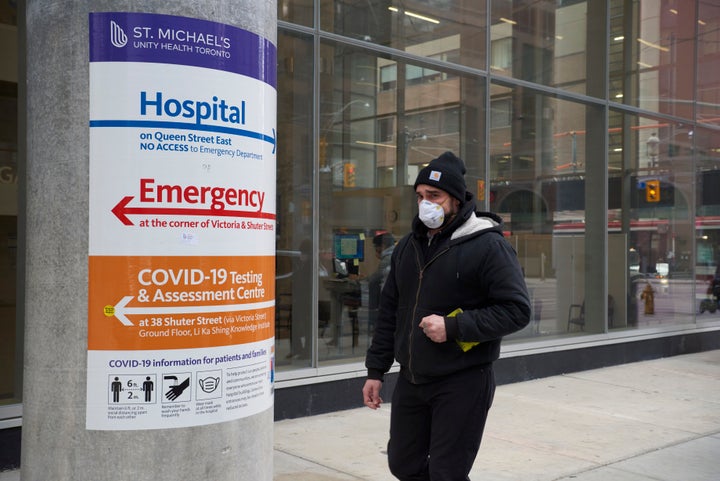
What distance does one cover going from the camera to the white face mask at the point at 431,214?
3.62 meters

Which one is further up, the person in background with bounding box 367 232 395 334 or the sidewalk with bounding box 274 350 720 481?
the person in background with bounding box 367 232 395 334

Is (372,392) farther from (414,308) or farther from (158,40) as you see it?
(158,40)

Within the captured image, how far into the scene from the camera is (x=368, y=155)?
336 inches

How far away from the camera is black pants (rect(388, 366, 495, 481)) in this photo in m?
3.48

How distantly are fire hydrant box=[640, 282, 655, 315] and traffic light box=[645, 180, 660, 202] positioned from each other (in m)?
1.37

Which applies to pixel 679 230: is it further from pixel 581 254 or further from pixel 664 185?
pixel 581 254

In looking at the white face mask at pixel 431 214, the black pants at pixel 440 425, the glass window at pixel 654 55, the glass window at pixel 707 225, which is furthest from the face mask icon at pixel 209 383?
the glass window at pixel 707 225

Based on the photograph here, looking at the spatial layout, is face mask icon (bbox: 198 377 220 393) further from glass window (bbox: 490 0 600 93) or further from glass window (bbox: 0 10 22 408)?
glass window (bbox: 490 0 600 93)

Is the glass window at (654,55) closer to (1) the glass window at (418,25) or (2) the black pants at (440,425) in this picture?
(1) the glass window at (418,25)

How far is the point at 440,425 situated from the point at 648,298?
9.40m

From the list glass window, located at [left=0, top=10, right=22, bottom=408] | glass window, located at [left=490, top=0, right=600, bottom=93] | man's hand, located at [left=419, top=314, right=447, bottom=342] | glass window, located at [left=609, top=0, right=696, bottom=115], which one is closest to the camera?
man's hand, located at [left=419, top=314, right=447, bottom=342]

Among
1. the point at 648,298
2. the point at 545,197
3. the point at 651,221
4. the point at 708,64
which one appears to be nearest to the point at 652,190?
the point at 651,221

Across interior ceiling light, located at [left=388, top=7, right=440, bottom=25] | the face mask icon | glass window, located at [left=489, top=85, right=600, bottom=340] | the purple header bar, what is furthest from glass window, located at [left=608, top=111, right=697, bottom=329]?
the purple header bar

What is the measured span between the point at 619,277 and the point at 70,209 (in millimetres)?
10052
